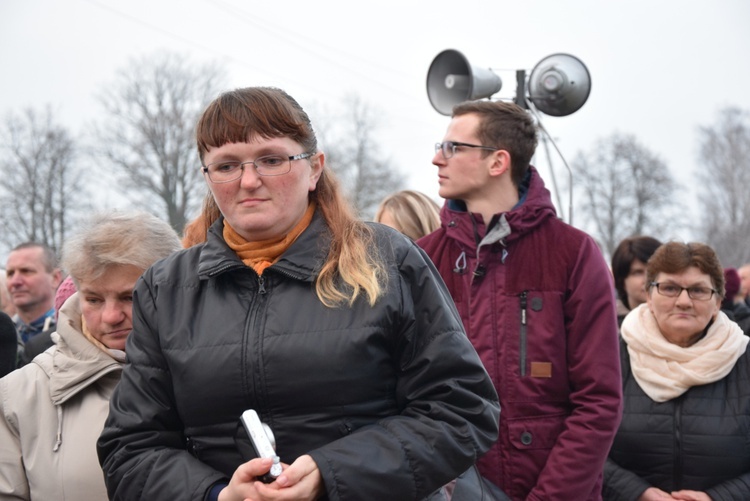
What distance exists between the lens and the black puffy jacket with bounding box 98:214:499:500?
233 centimetres

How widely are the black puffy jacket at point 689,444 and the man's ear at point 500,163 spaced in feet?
4.36

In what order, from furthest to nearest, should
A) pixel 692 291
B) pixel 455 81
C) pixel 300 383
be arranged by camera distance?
pixel 455 81 < pixel 692 291 < pixel 300 383

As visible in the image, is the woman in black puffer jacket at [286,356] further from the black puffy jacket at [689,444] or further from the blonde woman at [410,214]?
the blonde woman at [410,214]

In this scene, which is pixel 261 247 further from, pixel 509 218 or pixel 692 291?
pixel 692 291

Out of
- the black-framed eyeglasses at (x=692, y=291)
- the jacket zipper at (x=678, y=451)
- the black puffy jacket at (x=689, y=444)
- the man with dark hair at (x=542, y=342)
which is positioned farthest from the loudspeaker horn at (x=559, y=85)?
the man with dark hair at (x=542, y=342)

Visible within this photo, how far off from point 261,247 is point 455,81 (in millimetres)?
5059

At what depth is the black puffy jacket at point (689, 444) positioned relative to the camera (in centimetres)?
409

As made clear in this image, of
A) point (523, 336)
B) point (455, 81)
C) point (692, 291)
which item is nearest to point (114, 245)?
point (523, 336)

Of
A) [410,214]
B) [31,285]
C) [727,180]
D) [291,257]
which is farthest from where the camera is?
[727,180]

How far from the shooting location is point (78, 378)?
2.99 m

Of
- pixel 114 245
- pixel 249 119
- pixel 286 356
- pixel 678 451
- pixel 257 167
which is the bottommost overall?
pixel 678 451

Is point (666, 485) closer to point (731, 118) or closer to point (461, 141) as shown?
point (461, 141)

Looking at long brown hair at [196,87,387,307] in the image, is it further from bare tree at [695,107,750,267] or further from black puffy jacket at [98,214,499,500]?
bare tree at [695,107,750,267]

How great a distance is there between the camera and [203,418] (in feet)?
7.95
